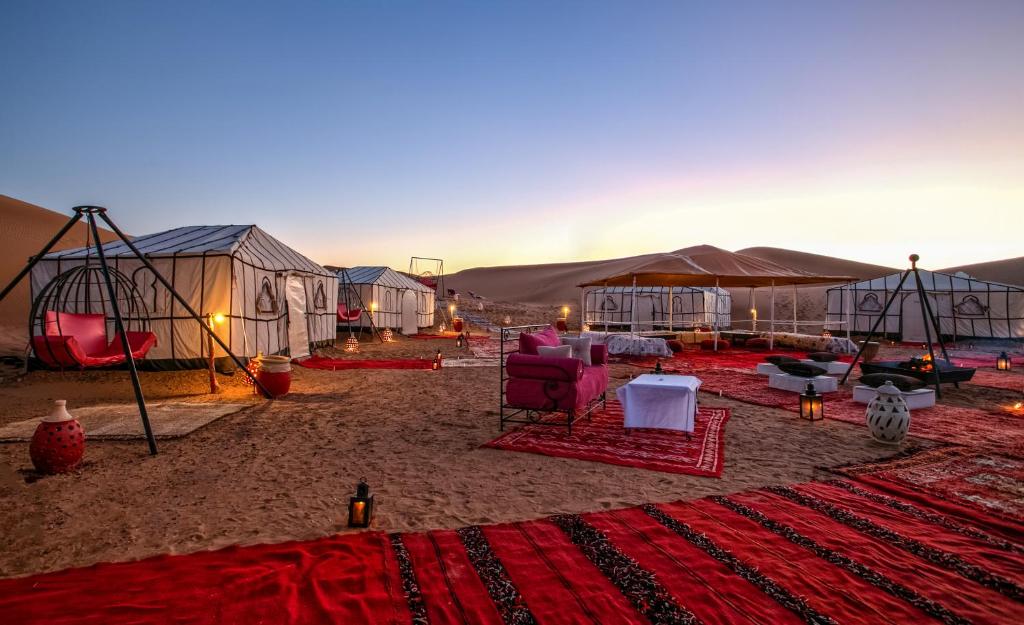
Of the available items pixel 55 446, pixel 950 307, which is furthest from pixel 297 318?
pixel 950 307

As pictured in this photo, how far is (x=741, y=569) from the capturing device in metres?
2.76

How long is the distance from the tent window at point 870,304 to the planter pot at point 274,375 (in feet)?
72.7

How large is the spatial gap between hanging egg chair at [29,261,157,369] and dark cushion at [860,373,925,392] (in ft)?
35.8

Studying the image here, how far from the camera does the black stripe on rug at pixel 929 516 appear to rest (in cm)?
307


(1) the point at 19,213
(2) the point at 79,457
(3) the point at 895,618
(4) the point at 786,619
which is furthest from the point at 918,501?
(1) the point at 19,213

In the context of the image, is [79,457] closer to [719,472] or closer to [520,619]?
[520,619]

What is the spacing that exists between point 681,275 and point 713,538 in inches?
434

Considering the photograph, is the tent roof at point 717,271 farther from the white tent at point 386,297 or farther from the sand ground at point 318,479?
the white tent at point 386,297

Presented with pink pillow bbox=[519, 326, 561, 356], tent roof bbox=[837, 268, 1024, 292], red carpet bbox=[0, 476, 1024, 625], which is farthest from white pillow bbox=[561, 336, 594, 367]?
tent roof bbox=[837, 268, 1024, 292]

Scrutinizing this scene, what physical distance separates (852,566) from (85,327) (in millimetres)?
11036

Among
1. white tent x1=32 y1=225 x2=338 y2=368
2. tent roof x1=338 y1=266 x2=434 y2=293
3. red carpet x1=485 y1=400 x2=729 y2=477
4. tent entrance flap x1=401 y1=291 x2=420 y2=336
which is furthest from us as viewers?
tent entrance flap x1=401 y1=291 x2=420 y2=336

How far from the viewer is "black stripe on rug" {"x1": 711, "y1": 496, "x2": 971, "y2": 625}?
240 cm

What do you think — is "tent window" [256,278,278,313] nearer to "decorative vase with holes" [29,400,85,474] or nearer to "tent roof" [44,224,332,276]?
"tent roof" [44,224,332,276]

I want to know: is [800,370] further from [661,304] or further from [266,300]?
[661,304]
